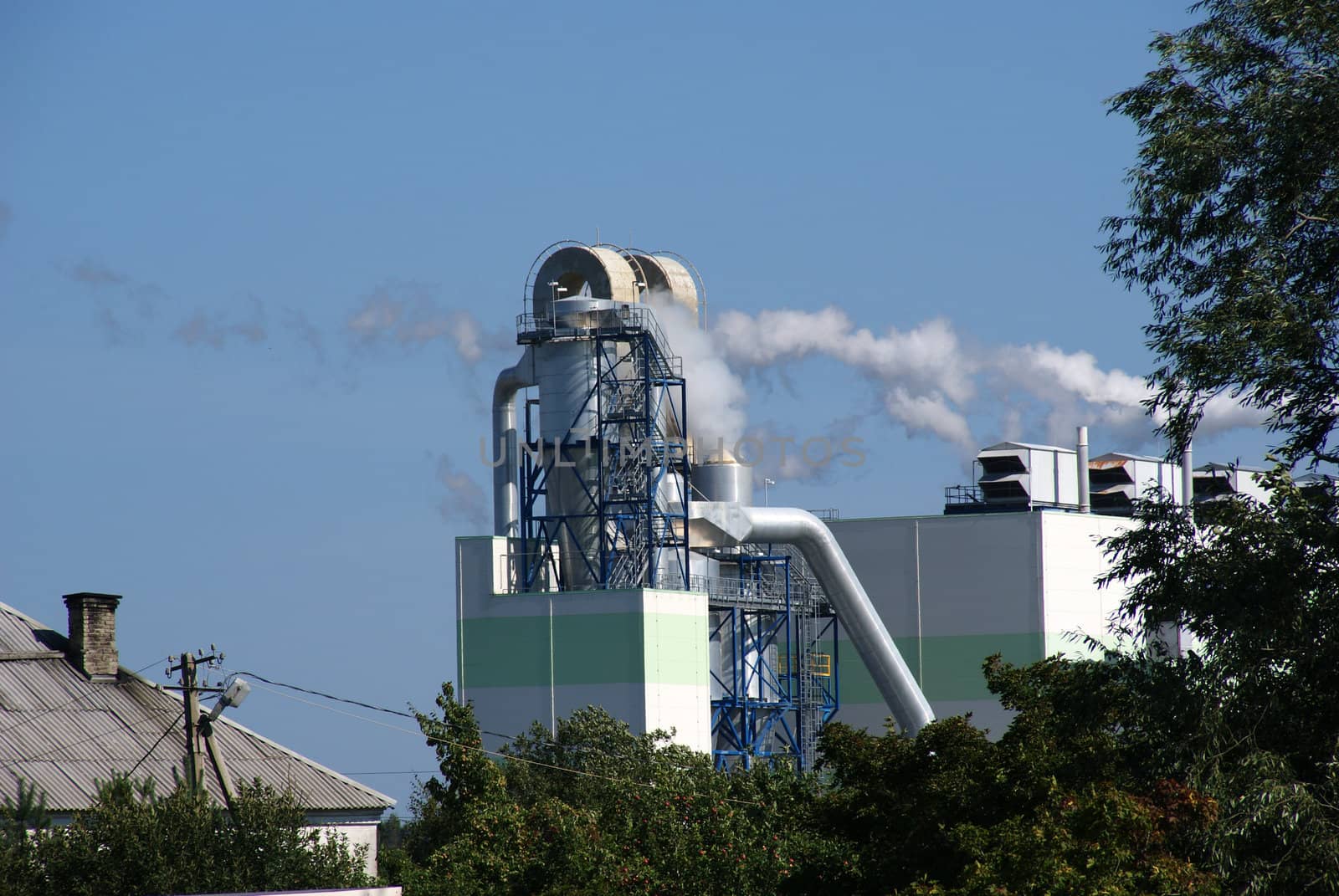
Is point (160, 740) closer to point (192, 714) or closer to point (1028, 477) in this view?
point (192, 714)

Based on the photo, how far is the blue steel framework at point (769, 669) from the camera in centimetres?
6012

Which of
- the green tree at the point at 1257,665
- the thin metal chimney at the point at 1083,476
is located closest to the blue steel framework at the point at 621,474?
the thin metal chimney at the point at 1083,476

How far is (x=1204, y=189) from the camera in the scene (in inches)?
929

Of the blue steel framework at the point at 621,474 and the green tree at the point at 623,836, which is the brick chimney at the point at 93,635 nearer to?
the green tree at the point at 623,836

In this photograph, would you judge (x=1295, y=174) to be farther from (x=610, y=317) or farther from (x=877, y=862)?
(x=610, y=317)

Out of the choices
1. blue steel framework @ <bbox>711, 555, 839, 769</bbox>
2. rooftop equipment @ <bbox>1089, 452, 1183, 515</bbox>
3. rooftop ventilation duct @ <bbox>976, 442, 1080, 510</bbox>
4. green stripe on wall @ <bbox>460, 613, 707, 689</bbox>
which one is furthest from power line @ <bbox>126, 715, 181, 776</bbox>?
rooftop equipment @ <bbox>1089, 452, 1183, 515</bbox>

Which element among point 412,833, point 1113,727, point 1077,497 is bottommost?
point 412,833

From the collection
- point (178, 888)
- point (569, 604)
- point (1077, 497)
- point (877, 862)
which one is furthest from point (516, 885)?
point (1077, 497)

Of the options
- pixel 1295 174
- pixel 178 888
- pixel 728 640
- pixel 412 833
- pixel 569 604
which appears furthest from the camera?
pixel 728 640

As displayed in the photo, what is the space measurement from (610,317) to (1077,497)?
775 inches

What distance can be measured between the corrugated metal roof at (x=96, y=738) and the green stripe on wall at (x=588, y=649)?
1625cm

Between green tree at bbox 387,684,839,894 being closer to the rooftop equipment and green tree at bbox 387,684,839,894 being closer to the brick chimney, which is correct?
the brick chimney

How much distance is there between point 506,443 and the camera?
194 ft

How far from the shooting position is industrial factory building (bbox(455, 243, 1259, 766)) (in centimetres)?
5553
